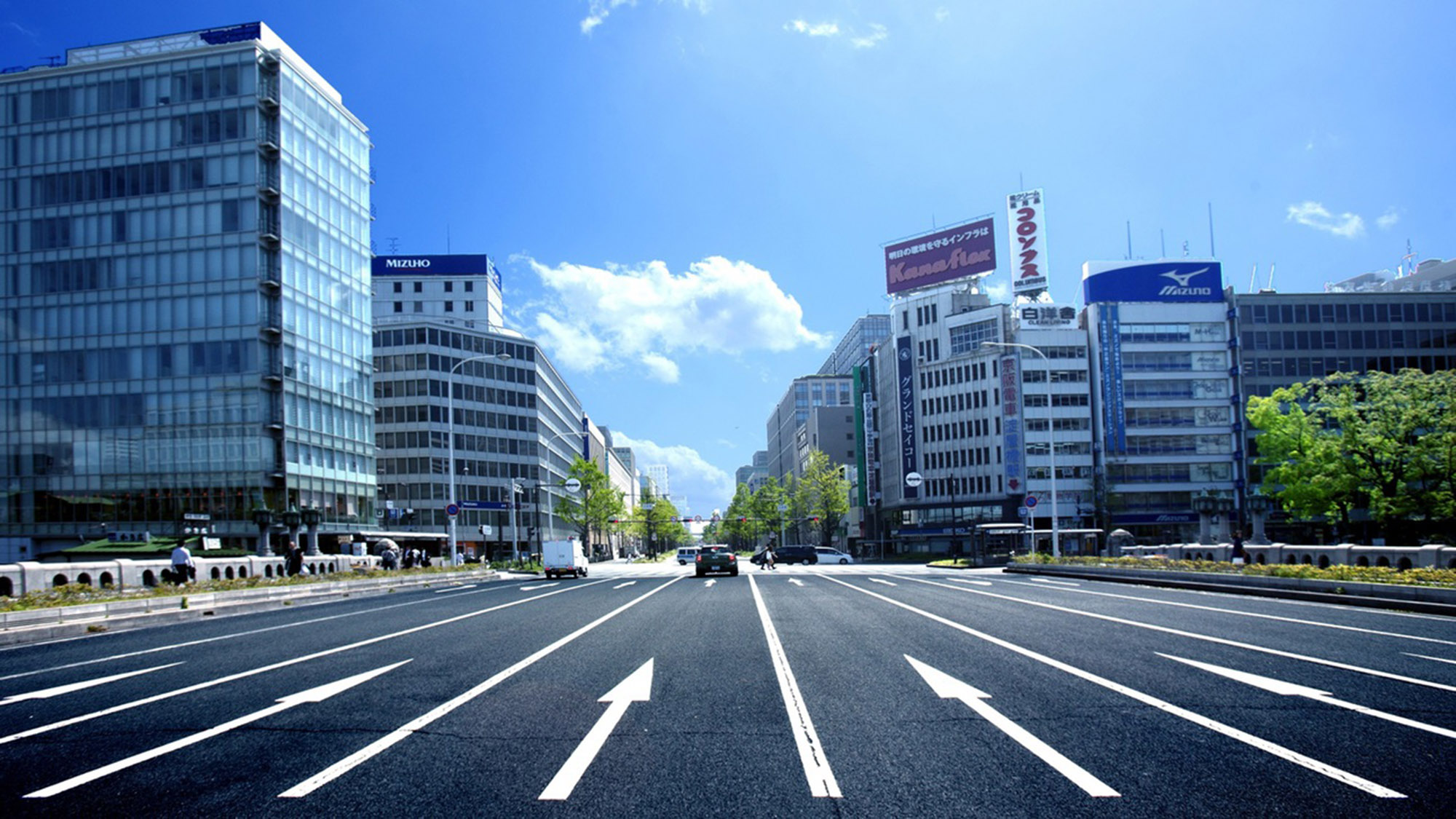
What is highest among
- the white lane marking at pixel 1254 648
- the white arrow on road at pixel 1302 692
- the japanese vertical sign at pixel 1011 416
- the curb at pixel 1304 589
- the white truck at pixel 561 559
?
the japanese vertical sign at pixel 1011 416

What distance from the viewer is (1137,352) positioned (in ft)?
283

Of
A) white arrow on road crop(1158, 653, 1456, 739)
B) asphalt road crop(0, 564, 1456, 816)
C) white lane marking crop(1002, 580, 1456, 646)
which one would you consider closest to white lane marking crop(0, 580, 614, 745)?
asphalt road crop(0, 564, 1456, 816)

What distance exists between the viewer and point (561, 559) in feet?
154

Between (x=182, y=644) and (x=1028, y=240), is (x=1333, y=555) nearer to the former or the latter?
(x=182, y=644)

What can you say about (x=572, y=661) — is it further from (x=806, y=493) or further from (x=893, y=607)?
(x=806, y=493)

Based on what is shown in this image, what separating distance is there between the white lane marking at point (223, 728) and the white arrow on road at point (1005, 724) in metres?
5.79

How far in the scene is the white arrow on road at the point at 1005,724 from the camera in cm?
548

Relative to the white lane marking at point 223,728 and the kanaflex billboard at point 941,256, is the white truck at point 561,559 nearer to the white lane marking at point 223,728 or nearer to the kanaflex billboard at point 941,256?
the white lane marking at point 223,728

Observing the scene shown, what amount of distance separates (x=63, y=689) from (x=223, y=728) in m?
3.76

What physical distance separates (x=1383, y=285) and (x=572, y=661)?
114 metres

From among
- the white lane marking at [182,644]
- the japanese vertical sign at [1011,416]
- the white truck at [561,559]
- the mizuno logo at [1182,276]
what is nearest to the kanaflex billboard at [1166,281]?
the mizuno logo at [1182,276]

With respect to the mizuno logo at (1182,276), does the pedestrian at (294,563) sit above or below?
below

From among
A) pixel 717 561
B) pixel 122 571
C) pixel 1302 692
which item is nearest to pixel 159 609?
pixel 122 571

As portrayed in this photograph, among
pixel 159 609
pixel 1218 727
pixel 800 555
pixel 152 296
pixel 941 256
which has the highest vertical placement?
pixel 941 256
